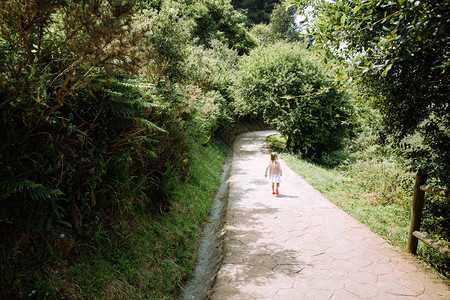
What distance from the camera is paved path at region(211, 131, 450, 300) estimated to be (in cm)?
366

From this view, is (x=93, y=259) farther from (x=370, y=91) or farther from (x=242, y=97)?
(x=242, y=97)

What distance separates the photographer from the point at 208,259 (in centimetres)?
521

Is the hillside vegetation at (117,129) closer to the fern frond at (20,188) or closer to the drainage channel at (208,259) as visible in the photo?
the fern frond at (20,188)

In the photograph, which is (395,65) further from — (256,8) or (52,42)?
(256,8)

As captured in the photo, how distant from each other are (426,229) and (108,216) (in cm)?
554

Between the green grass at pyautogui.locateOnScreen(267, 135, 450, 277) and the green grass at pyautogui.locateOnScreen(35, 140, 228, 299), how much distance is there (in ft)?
14.3

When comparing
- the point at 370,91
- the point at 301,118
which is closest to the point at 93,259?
the point at 370,91

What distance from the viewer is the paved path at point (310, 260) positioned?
3660 millimetres

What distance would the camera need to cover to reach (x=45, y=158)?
284 centimetres

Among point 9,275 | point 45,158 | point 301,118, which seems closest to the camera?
point 9,275

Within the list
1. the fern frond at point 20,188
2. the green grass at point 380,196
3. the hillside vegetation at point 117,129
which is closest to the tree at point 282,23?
the green grass at point 380,196

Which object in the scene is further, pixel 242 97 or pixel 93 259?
pixel 242 97

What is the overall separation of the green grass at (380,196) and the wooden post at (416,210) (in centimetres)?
22

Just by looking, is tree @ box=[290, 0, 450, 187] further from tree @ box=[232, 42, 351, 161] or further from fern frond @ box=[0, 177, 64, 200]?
tree @ box=[232, 42, 351, 161]
